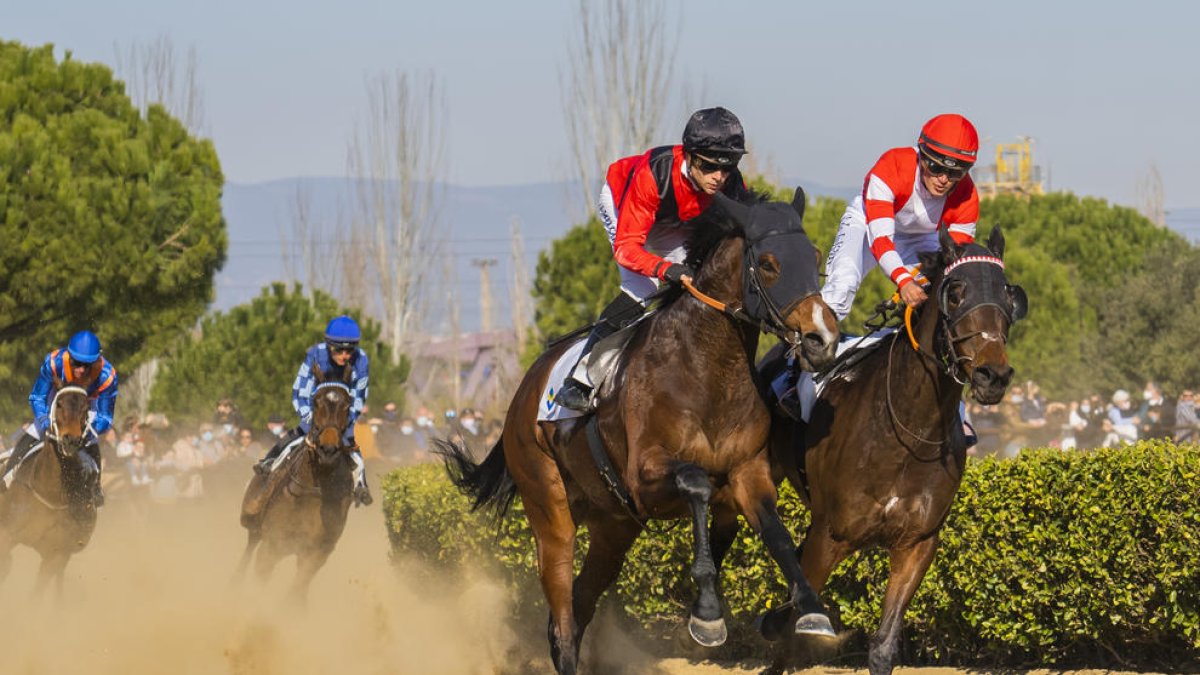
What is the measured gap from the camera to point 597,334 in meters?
7.12

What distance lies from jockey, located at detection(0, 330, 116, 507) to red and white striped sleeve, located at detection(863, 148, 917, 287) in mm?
5859

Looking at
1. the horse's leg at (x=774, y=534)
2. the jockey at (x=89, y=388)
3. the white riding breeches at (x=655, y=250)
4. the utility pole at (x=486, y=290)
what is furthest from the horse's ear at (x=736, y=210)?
the utility pole at (x=486, y=290)

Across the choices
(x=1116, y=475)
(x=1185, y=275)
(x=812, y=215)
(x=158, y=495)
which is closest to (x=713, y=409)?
(x=1116, y=475)

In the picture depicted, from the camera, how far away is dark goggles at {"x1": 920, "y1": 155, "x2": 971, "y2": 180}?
22.2 ft

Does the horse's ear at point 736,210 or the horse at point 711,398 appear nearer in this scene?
the horse at point 711,398

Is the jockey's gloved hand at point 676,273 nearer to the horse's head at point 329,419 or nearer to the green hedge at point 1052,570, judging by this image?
the green hedge at point 1052,570

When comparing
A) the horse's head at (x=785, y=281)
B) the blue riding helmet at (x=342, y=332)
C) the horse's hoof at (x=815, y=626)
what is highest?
the horse's head at (x=785, y=281)

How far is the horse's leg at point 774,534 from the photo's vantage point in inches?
230

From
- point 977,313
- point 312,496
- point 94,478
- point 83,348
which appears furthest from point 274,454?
point 977,313

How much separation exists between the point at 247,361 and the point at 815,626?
21.0m

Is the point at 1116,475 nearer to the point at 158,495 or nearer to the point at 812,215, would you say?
the point at 158,495

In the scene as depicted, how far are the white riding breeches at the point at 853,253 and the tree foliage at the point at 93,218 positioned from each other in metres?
15.2

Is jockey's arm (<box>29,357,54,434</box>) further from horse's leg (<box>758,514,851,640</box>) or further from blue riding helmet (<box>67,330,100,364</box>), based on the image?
horse's leg (<box>758,514,851,640</box>)

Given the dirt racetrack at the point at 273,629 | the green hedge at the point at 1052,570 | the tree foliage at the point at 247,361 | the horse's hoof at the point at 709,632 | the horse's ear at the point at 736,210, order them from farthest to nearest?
the tree foliage at the point at 247,361 < the dirt racetrack at the point at 273,629 < the green hedge at the point at 1052,570 < the horse's ear at the point at 736,210 < the horse's hoof at the point at 709,632
